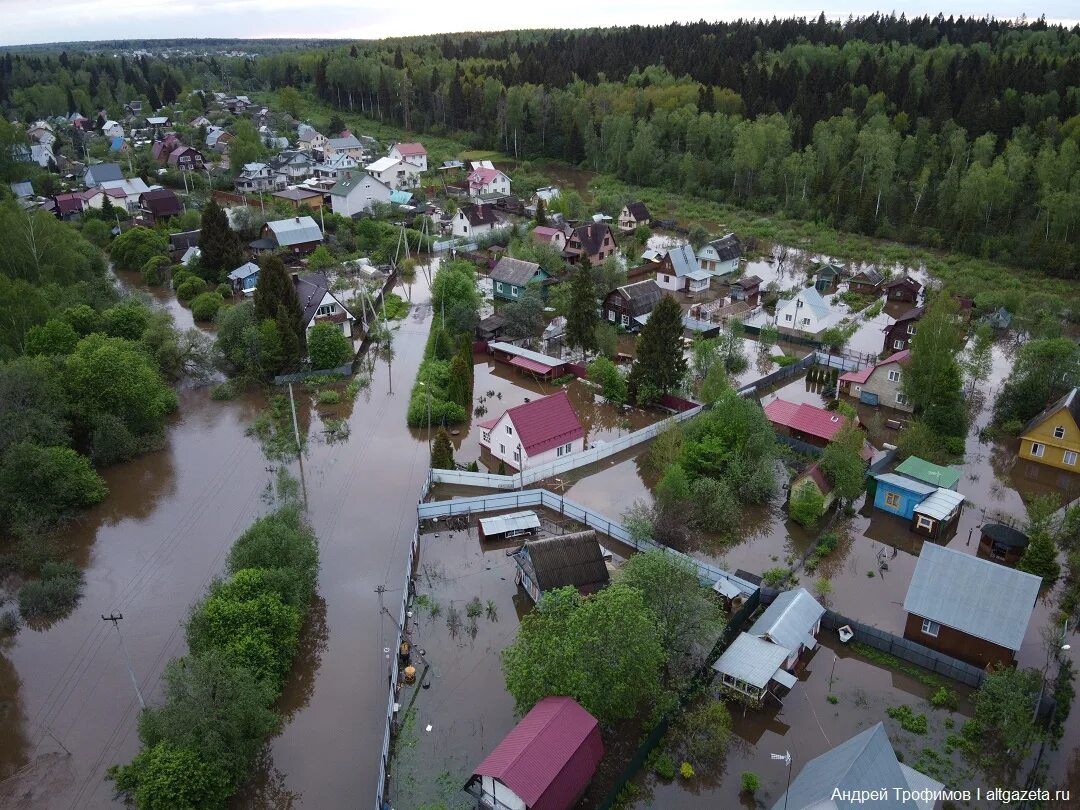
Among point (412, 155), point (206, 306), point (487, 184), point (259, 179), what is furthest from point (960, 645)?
point (412, 155)

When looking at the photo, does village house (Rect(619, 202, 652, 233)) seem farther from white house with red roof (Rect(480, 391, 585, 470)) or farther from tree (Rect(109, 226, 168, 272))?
white house with red roof (Rect(480, 391, 585, 470))

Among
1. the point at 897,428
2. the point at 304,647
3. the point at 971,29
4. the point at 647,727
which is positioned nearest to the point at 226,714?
the point at 304,647

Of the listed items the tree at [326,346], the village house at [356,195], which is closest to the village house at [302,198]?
the village house at [356,195]

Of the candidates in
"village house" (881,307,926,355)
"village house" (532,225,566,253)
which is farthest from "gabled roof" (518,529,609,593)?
"village house" (532,225,566,253)

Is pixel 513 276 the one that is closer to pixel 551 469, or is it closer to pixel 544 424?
pixel 544 424

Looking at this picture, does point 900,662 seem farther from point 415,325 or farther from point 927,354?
point 415,325
